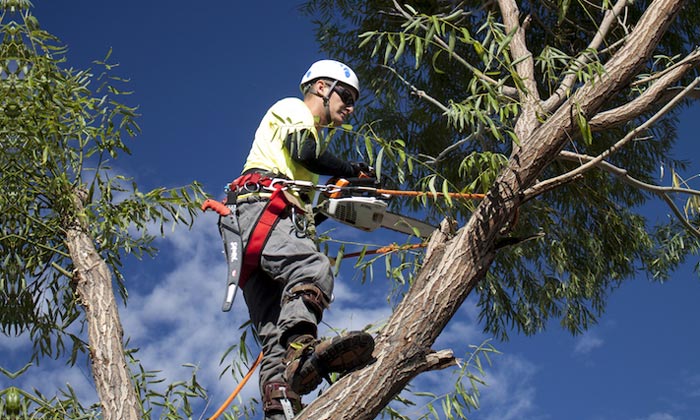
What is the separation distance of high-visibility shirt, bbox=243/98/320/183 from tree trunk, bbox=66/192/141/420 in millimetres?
787

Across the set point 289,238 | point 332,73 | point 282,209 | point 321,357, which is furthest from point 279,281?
point 332,73

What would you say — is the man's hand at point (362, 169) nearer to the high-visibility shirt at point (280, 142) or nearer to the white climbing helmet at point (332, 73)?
the high-visibility shirt at point (280, 142)

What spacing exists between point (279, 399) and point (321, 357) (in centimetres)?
42

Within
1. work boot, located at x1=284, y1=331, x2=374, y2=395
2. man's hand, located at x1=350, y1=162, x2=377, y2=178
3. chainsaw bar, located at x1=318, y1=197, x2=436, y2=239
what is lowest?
work boot, located at x1=284, y1=331, x2=374, y2=395

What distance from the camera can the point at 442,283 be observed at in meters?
3.17

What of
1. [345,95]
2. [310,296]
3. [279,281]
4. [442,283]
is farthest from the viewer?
[345,95]

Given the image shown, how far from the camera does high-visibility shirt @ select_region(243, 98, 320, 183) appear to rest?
3850mm

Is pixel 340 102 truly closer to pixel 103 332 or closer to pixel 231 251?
pixel 231 251

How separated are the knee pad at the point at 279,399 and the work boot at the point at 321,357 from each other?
0.34 feet

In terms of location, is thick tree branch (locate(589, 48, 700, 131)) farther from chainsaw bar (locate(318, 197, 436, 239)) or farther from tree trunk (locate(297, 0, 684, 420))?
chainsaw bar (locate(318, 197, 436, 239))

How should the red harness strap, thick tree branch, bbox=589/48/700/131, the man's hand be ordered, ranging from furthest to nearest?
the man's hand → thick tree branch, bbox=589/48/700/131 → the red harness strap

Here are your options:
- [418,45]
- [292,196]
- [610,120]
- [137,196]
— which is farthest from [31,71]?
[610,120]

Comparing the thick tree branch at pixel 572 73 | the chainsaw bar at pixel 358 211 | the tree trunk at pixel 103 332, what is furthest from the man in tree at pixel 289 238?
the thick tree branch at pixel 572 73

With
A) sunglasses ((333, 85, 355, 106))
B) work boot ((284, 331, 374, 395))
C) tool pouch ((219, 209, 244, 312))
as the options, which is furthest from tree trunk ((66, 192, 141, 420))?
sunglasses ((333, 85, 355, 106))
